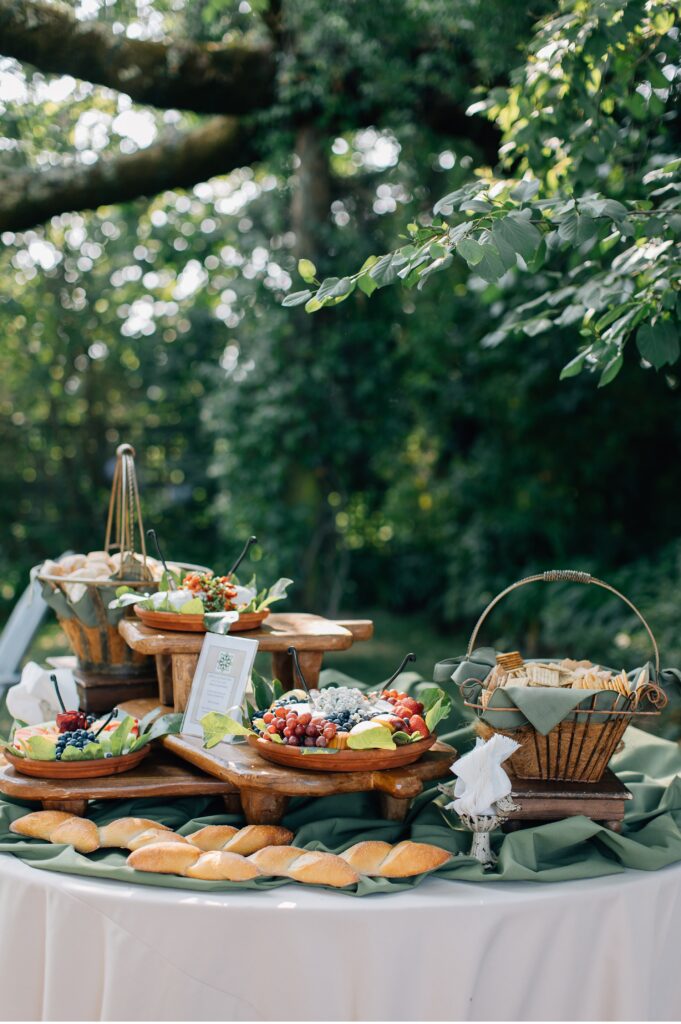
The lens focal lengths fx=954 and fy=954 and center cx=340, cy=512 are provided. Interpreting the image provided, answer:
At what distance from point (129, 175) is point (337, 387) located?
186 cm

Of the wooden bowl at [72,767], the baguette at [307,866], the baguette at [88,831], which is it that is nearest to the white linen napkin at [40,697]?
A: the wooden bowl at [72,767]

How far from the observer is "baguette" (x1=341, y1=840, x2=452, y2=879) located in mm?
1971

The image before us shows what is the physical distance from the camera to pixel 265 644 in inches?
105

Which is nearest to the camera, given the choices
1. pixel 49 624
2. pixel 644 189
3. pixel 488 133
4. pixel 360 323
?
pixel 644 189

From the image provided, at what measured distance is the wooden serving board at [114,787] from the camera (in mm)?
2271

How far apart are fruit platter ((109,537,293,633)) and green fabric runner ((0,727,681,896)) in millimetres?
465

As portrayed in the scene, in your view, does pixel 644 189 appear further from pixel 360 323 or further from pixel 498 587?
pixel 498 587

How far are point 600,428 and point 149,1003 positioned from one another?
20.4 ft

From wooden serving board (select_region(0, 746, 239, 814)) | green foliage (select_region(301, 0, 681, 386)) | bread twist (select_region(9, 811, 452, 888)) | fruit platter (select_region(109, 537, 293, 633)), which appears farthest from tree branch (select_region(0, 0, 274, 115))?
bread twist (select_region(9, 811, 452, 888))

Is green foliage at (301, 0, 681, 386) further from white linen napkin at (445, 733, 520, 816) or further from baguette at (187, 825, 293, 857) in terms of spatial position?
baguette at (187, 825, 293, 857)

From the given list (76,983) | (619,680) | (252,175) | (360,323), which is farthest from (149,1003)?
(252,175)

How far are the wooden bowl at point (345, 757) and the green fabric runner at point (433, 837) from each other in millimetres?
175

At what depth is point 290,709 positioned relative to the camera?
223cm

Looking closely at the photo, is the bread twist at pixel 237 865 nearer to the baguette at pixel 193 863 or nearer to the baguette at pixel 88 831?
the baguette at pixel 193 863
